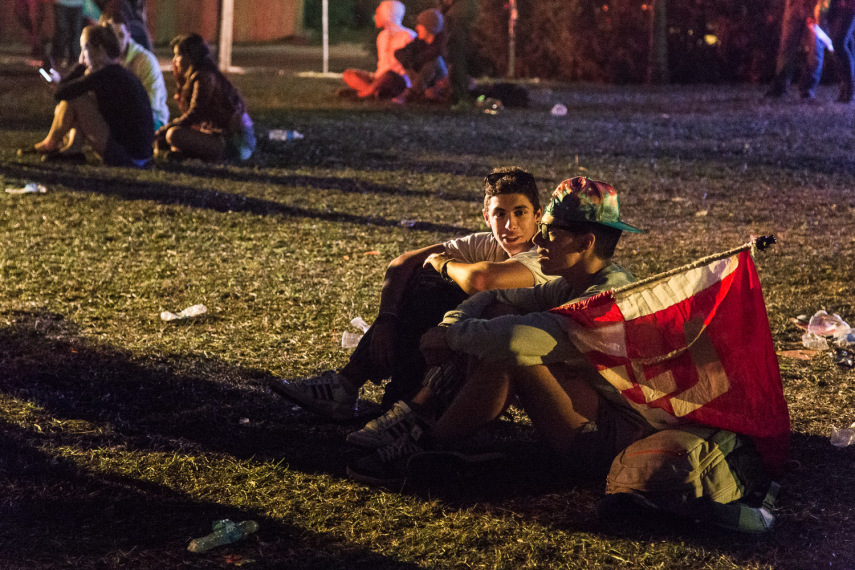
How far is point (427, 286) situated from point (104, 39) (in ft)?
22.5

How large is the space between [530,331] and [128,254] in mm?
4361

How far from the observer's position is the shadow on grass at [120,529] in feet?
9.94

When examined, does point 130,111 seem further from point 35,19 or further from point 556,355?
point 35,19

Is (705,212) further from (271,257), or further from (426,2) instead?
(426,2)

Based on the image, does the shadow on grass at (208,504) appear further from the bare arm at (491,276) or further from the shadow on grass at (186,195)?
the shadow on grass at (186,195)

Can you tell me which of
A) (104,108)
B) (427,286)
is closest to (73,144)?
(104,108)

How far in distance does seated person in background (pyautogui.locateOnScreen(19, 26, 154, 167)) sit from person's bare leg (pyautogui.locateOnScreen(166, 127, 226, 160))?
339mm

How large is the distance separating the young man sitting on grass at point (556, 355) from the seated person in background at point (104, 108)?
715 cm

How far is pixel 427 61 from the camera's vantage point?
1694 cm

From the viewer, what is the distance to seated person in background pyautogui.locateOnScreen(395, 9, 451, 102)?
647 inches

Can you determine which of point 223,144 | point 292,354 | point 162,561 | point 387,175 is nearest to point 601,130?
point 387,175

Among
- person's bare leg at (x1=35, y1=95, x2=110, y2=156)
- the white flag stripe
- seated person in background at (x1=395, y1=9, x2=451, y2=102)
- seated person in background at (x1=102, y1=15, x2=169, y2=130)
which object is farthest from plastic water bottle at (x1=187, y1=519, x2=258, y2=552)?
seated person in background at (x1=395, y1=9, x2=451, y2=102)

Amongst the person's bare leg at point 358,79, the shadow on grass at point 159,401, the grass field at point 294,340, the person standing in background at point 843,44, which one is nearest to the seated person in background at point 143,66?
the grass field at point 294,340

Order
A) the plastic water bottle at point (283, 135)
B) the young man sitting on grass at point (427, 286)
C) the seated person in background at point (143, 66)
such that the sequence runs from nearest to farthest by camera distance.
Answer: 1. the young man sitting on grass at point (427, 286)
2. the seated person in background at point (143, 66)
3. the plastic water bottle at point (283, 135)
